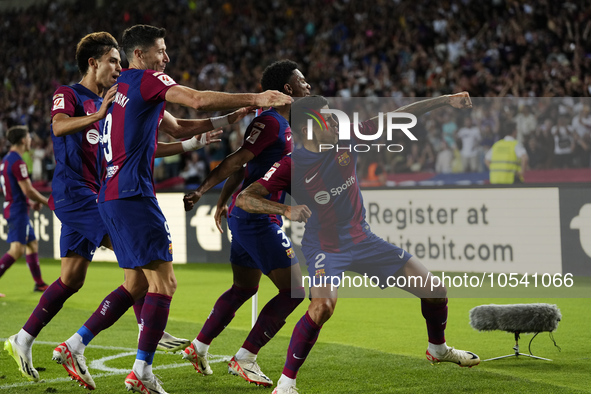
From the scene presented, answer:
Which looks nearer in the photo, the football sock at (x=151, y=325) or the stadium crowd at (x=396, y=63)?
the football sock at (x=151, y=325)

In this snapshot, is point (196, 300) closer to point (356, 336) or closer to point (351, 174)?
point (356, 336)

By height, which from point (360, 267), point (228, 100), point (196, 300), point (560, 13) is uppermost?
point (560, 13)

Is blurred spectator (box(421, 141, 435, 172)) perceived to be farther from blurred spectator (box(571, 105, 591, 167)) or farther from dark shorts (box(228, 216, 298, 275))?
dark shorts (box(228, 216, 298, 275))

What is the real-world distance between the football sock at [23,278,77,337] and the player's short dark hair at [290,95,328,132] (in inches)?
78.9

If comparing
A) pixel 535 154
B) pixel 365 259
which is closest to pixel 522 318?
pixel 365 259

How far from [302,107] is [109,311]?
1.82m

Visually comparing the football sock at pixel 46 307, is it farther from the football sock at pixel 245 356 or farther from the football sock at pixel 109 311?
the football sock at pixel 245 356

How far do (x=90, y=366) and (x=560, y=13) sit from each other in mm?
12501

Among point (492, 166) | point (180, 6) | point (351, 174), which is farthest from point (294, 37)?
point (351, 174)

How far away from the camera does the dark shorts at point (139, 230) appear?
13.4ft

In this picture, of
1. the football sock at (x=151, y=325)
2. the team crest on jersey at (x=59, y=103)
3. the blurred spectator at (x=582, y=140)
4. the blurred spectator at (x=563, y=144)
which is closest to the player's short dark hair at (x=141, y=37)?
the team crest on jersey at (x=59, y=103)

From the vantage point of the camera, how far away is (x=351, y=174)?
448cm

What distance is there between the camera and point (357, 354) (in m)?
5.48

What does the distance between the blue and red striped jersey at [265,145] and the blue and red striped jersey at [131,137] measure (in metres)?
0.69
